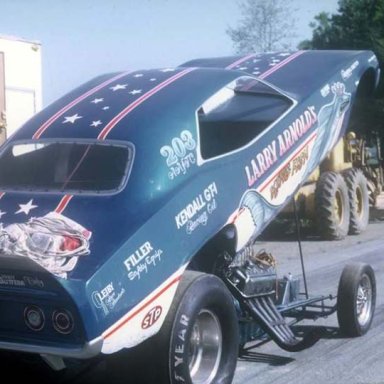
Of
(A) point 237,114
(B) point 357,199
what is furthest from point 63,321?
(B) point 357,199

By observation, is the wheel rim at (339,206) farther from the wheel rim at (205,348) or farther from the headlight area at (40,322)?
the headlight area at (40,322)

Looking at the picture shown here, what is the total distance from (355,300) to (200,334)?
2320mm

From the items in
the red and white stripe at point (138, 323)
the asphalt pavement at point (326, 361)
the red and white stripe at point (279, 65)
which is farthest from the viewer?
the red and white stripe at point (279, 65)

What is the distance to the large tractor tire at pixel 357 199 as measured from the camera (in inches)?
709

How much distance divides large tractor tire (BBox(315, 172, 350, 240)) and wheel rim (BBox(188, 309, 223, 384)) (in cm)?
1098

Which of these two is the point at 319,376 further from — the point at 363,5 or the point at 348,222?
the point at 363,5

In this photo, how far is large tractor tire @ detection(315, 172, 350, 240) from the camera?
16797mm

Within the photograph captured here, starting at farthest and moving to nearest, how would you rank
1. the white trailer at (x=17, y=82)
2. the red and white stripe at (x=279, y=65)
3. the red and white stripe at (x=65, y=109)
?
the white trailer at (x=17, y=82), the red and white stripe at (x=279, y=65), the red and white stripe at (x=65, y=109)

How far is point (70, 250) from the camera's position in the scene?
509 cm

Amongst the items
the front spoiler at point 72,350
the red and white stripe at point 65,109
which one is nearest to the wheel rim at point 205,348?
the front spoiler at point 72,350

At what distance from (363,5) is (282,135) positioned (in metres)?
16.0

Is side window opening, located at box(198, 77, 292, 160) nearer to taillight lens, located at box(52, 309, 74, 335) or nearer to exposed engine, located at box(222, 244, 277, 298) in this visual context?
exposed engine, located at box(222, 244, 277, 298)

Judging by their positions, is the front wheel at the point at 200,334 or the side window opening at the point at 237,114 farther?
the side window opening at the point at 237,114

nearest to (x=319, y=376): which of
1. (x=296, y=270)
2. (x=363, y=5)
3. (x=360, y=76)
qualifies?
(x=360, y=76)
